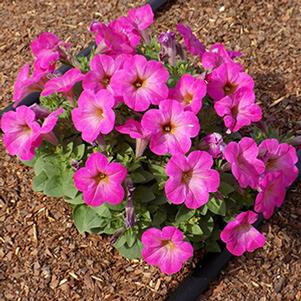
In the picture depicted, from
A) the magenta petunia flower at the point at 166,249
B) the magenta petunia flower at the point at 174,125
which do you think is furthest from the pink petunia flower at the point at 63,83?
the magenta petunia flower at the point at 166,249

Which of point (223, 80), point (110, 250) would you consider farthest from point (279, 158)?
point (110, 250)

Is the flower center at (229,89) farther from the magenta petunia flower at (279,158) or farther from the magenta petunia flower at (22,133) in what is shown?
the magenta petunia flower at (22,133)

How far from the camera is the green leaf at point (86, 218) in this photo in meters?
2.42

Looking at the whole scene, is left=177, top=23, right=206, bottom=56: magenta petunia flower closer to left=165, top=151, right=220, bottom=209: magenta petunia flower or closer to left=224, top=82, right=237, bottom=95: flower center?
left=224, top=82, right=237, bottom=95: flower center

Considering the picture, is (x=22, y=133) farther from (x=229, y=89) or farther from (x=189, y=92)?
(x=229, y=89)

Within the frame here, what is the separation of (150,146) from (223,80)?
404 millimetres

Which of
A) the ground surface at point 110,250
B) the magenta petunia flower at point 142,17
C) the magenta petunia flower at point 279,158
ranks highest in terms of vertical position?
the magenta petunia flower at point 142,17

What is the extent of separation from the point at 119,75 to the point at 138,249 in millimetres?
778

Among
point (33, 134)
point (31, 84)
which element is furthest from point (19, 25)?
point (33, 134)

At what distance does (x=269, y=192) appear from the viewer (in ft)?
7.16

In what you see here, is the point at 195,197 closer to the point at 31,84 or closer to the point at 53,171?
the point at 53,171

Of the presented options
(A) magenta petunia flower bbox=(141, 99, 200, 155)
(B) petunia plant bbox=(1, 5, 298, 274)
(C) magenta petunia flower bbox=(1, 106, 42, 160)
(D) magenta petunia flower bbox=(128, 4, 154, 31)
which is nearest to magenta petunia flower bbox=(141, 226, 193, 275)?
(B) petunia plant bbox=(1, 5, 298, 274)

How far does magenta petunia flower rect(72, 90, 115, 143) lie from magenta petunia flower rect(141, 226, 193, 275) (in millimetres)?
405

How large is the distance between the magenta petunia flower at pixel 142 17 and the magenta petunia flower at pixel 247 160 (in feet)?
2.40
